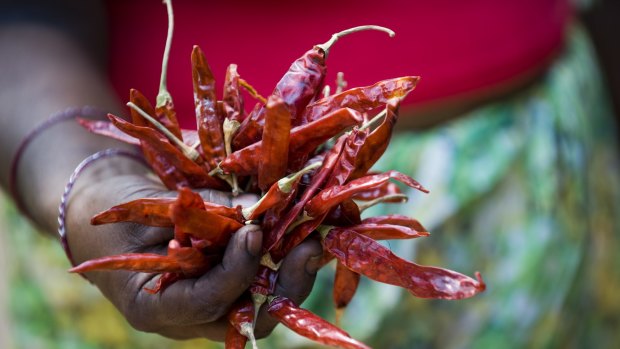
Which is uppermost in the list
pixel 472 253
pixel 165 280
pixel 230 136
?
pixel 230 136

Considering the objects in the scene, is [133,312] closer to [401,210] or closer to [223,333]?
[223,333]

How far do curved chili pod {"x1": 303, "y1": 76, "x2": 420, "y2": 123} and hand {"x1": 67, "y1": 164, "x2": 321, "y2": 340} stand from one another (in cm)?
9

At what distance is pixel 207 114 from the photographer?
633mm

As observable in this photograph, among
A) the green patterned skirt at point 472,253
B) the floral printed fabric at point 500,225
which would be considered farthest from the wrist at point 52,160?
the floral printed fabric at point 500,225

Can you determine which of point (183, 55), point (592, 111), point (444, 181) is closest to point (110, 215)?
point (183, 55)

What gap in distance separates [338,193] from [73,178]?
0.89 ft

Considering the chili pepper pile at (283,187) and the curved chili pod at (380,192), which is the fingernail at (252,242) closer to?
the chili pepper pile at (283,187)

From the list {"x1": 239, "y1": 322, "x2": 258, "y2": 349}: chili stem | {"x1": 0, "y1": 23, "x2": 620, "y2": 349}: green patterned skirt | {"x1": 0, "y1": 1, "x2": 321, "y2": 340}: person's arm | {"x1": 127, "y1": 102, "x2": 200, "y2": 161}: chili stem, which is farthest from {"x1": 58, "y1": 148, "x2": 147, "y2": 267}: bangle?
{"x1": 0, "y1": 23, "x2": 620, "y2": 349}: green patterned skirt

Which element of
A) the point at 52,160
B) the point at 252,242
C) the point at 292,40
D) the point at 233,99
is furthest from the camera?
the point at 292,40

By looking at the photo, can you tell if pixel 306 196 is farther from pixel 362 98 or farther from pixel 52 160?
pixel 52 160

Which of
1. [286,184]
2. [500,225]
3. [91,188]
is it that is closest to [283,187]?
[286,184]

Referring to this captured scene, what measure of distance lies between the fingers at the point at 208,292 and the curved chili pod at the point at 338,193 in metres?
0.05

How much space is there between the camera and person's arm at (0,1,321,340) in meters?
0.57

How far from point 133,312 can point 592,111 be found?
0.98 metres
